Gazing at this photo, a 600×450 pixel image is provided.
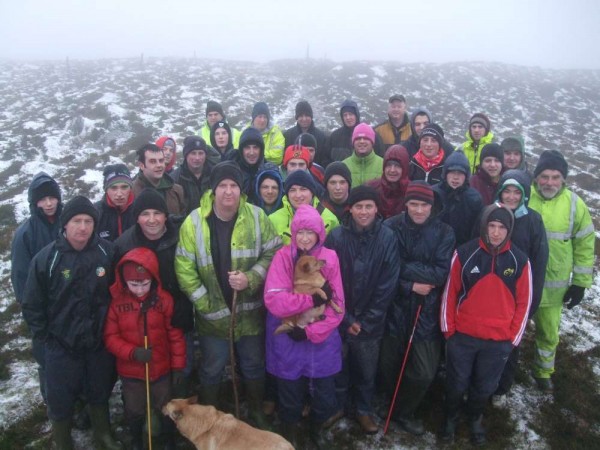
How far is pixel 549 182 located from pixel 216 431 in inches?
208

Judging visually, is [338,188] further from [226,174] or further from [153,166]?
[153,166]

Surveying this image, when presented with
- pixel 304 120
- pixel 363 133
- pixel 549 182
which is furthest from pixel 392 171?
pixel 304 120

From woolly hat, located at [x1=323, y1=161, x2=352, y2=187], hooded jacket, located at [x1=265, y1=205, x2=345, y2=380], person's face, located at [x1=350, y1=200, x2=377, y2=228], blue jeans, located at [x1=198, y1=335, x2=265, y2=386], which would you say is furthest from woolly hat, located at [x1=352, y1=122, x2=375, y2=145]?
blue jeans, located at [x1=198, y1=335, x2=265, y2=386]

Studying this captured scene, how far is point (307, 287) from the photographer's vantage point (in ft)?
12.8

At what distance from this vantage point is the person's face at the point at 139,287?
12.6 feet

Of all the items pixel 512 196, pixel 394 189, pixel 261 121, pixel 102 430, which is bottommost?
pixel 102 430

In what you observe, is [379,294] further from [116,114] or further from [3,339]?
[116,114]

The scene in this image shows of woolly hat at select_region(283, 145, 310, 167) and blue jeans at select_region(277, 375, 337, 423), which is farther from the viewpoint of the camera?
woolly hat at select_region(283, 145, 310, 167)

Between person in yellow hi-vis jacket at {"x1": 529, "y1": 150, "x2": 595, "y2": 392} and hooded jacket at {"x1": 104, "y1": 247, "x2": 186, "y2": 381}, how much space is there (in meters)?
5.19

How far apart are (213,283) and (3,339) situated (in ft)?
16.8

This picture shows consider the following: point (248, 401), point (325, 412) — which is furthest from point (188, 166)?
point (325, 412)

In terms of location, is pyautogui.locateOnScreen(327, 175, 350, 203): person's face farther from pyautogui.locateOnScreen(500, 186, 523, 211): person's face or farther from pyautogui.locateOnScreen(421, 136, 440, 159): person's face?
pyautogui.locateOnScreen(500, 186, 523, 211): person's face

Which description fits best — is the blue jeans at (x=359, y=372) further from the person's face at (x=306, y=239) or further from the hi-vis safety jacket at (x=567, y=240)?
the hi-vis safety jacket at (x=567, y=240)

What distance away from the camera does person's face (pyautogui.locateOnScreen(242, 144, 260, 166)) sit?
6.31 metres
